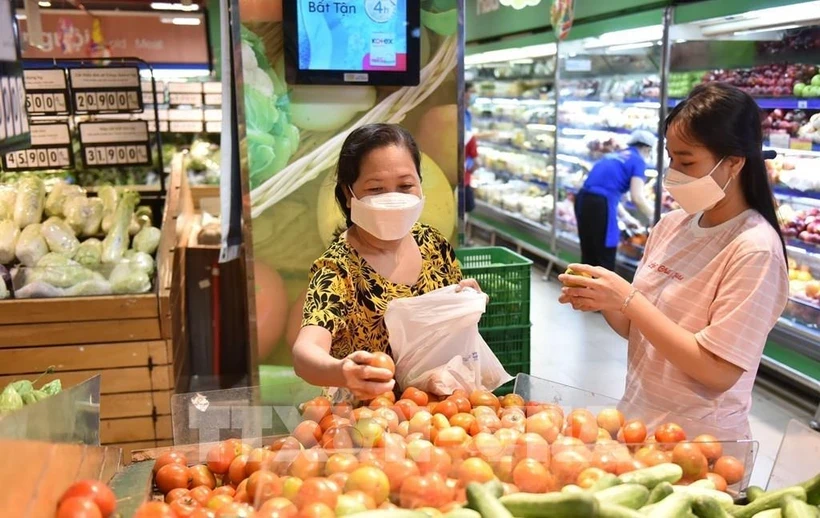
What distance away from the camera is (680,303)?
2.08 meters

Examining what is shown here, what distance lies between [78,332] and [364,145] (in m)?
2.40

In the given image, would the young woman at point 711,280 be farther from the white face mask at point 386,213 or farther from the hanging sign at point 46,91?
the hanging sign at point 46,91

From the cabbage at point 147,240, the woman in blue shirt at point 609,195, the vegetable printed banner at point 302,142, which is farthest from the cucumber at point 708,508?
the woman in blue shirt at point 609,195

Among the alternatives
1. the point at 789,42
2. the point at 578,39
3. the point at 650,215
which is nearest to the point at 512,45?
the point at 578,39

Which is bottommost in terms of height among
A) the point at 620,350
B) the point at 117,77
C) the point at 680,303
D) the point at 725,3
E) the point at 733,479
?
the point at 620,350

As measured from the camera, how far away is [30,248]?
12.5ft

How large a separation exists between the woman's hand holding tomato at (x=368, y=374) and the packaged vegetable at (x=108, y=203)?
3020 mm

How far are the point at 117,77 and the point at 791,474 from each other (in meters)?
4.36

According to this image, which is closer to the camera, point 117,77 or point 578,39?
point 117,77

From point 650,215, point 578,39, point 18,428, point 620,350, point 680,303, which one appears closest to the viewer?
point 18,428

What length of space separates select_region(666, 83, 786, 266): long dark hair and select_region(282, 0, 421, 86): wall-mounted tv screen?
62.4 inches

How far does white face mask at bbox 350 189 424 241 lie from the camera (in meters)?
2.07

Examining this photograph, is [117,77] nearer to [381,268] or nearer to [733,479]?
[381,268]

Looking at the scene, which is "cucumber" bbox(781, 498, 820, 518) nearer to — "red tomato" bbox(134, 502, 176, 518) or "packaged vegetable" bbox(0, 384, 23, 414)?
"red tomato" bbox(134, 502, 176, 518)
